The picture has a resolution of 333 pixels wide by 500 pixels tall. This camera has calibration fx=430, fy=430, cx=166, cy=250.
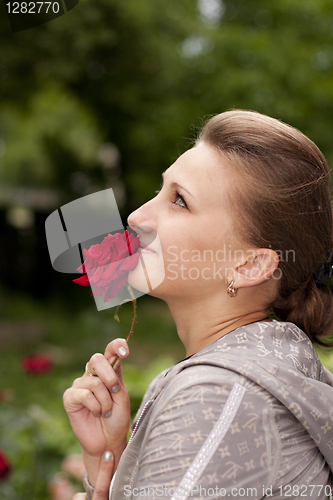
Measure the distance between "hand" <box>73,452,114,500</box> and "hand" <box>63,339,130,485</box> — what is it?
0.03 m

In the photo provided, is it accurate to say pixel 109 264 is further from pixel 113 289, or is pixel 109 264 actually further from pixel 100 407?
pixel 100 407

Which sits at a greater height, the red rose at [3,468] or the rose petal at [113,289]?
the rose petal at [113,289]

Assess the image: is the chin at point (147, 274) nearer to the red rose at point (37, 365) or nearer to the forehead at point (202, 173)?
the forehead at point (202, 173)

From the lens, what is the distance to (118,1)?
6.98m

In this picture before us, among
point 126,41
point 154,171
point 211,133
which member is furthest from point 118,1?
point 211,133

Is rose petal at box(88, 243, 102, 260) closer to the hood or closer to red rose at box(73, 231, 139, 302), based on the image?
red rose at box(73, 231, 139, 302)

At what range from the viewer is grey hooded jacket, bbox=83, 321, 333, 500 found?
992mm

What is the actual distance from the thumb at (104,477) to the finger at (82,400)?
6.4 inches

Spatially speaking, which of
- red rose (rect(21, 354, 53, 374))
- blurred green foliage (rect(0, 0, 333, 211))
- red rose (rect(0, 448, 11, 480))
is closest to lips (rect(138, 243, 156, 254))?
red rose (rect(0, 448, 11, 480))

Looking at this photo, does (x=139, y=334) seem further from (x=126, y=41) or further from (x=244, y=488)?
(x=244, y=488)

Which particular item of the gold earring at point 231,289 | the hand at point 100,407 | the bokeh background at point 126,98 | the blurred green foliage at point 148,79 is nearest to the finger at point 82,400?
the hand at point 100,407

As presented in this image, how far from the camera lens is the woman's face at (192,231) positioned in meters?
1.36

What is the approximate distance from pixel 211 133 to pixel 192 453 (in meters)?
1.00

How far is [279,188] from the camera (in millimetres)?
1356
